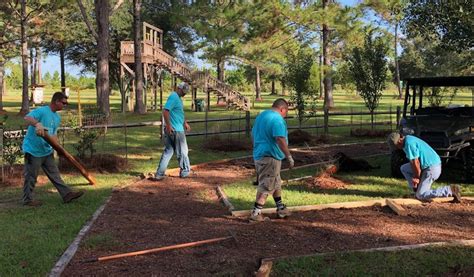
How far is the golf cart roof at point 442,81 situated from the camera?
9.29 m

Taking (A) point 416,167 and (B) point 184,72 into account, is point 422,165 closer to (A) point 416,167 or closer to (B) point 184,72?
(A) point 416,167

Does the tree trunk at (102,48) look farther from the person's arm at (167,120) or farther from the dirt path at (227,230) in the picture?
the dirt path at (227,230)

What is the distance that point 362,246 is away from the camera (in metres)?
4.93

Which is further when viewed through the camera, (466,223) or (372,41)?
(372,41)

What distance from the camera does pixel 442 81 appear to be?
9555 millimetres

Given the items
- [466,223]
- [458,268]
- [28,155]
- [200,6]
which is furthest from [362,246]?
[200,6]

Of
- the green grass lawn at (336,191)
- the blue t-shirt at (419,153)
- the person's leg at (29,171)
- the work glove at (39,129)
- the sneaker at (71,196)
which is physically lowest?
the green grass lawn at (336,191)

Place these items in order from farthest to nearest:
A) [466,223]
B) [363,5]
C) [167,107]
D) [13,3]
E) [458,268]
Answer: [13,3]
[363,5]
[167,107]
[466,223]
[458,268]

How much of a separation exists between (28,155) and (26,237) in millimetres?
1828

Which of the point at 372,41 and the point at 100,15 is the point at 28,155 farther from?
the point at 100,15

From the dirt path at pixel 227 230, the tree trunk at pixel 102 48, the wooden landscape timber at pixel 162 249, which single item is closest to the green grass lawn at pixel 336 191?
the dirt path at pixel 227 230

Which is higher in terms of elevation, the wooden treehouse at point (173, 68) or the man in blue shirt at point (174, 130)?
the wooden treehouse at point (173, 68)

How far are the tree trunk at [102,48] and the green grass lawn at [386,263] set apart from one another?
17578mm

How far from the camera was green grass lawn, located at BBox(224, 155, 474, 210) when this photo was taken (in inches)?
279
